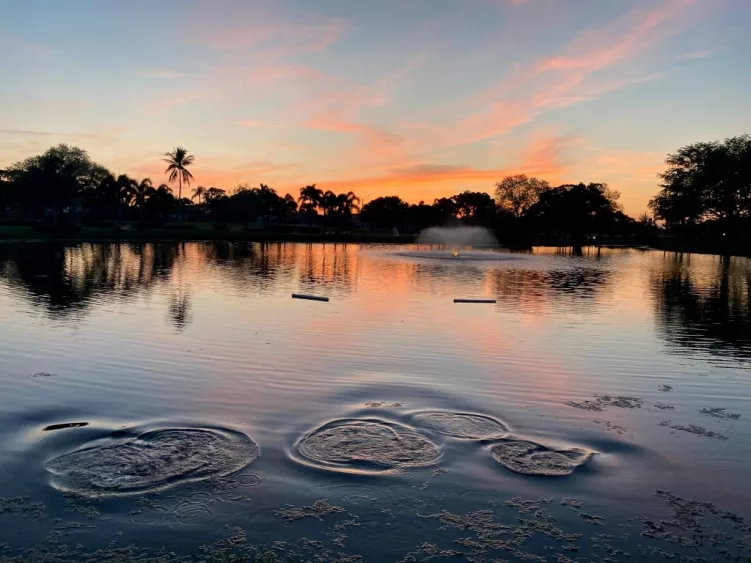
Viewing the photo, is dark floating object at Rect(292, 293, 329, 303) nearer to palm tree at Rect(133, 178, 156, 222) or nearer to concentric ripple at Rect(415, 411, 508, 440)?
concentric ripple at Rect(415, 411, 508, 440)

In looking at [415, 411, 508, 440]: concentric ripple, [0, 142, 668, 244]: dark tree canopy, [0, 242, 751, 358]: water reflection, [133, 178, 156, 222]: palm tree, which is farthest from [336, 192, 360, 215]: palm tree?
[415, 411, 508, 440]: concentric ripple

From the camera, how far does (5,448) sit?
9273 mm

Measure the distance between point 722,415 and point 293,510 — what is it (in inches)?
369

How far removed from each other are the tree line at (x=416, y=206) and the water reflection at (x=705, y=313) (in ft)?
217

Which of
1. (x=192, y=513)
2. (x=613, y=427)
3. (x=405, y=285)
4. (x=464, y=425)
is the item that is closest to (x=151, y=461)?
(x=192, y=513)

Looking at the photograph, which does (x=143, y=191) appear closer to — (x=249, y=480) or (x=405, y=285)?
(x=405, y=285)

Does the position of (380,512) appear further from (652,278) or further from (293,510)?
(652,278)

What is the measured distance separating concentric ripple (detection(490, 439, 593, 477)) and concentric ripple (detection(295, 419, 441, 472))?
1098mm

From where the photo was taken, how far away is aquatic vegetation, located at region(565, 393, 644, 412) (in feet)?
39.9

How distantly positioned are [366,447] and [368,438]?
0.37 m

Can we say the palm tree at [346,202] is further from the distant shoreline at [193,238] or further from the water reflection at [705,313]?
the water reflection at [705,313]

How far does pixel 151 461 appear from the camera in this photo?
884 centimetres

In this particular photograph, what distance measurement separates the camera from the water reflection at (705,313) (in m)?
19.5

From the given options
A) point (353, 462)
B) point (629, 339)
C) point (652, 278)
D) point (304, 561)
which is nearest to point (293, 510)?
point (304, 561)
